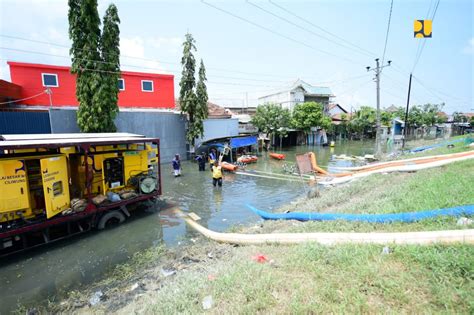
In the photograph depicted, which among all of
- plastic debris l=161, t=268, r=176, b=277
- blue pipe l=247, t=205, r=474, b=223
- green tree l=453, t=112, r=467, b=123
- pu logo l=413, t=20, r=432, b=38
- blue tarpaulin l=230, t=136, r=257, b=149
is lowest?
plastic debris l=161, t=268, r=176, b=277

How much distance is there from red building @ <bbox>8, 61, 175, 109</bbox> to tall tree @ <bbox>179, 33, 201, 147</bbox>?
3667mm

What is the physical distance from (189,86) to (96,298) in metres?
19.9

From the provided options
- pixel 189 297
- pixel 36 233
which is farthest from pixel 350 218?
pixel 36 233

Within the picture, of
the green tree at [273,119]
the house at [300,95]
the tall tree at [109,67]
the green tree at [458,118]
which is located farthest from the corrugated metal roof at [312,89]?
the green tree at [458,118]

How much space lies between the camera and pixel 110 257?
264 inches

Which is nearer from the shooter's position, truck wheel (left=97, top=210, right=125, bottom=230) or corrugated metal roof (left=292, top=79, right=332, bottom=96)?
truck wheel (left=97, top=210, right=125, bottom=230)

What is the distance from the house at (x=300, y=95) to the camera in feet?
134

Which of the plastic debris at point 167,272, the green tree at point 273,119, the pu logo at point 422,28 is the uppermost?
the pu logo at point 422,28

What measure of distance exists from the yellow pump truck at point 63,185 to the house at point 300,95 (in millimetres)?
34632

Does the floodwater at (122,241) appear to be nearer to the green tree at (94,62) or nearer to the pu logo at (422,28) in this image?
the green tree at (94,62)

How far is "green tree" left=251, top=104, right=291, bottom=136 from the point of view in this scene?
3023 cm

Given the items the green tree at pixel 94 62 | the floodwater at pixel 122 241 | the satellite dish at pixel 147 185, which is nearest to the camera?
the floodwater at pixel 122 241

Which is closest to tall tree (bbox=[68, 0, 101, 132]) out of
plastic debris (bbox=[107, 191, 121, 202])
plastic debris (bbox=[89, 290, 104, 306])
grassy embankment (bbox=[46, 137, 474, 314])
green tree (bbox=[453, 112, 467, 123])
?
plastic debris (bbox=[107, 191, 121, 202])

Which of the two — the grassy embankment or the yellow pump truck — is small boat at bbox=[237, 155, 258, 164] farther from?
the grassy embankment
